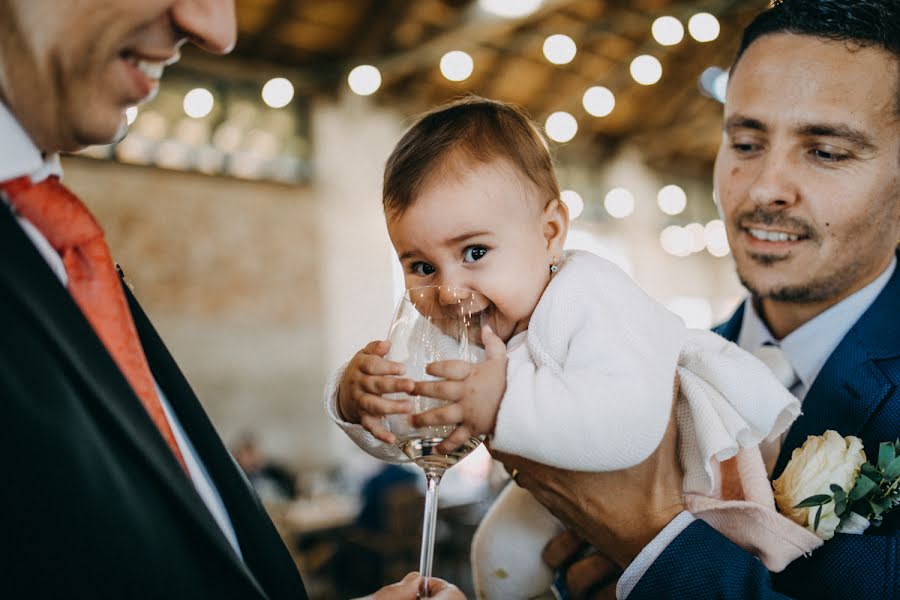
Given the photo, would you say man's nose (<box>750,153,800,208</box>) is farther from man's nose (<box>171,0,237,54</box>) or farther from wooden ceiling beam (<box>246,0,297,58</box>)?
wooden ceiling beam (<box>246,0,297,58</box>)

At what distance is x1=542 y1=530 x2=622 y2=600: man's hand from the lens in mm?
1566

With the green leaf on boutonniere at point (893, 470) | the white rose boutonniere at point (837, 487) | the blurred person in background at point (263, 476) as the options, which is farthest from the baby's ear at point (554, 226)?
the blurred person in background at point (263, 476)

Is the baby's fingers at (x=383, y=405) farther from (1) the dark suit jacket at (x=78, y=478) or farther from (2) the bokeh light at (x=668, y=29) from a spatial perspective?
(2) the bokeh light at (x=668, y=29)

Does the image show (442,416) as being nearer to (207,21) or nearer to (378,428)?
(378,428)

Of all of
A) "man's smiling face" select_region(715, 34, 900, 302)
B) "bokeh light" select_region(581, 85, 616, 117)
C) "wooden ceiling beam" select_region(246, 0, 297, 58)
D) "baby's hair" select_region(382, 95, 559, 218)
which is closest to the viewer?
"baby's hair" select_region(382, 95, 559, 218)

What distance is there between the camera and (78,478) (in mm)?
758

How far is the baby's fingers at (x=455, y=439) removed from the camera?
1.22 m

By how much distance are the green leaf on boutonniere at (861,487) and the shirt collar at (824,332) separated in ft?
1.57

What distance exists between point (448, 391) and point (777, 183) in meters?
1.23

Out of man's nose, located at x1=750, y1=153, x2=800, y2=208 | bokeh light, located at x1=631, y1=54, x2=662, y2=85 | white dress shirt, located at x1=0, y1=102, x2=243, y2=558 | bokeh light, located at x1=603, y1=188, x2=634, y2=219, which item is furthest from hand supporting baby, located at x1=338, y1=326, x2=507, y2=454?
bokeh light, located at x1=603, y1=188, x2=634, y2=219

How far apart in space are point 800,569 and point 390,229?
1132mm

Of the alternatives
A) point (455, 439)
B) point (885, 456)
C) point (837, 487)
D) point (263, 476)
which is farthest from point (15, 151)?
point (263, 476)

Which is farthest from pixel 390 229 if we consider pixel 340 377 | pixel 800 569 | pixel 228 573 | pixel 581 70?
pixel 581 70

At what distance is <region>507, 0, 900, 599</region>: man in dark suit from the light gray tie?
0.01 meters
